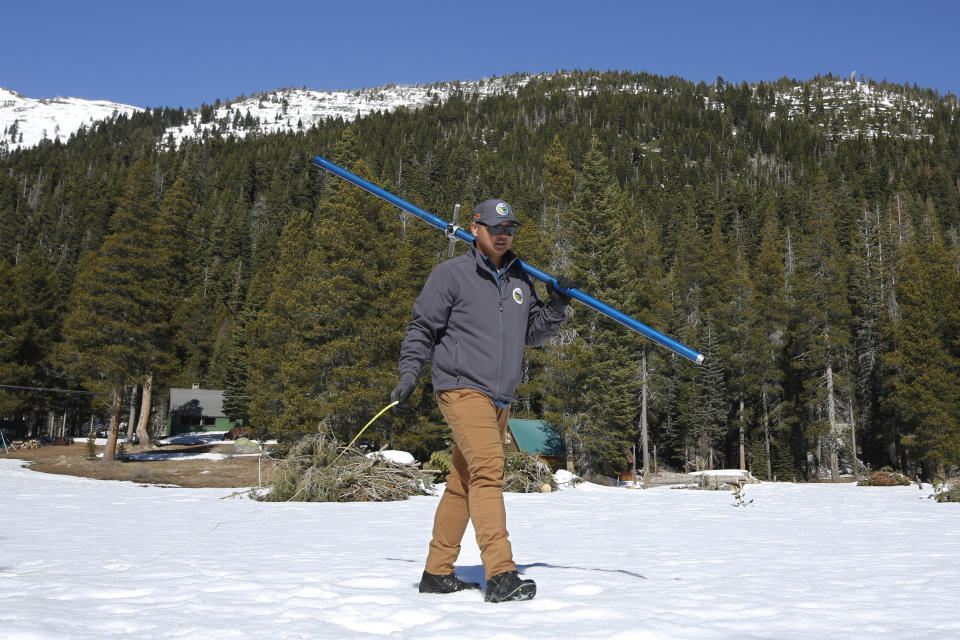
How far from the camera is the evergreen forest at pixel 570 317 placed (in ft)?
95.0

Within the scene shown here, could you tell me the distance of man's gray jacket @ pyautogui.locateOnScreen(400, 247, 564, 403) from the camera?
12.8 feet

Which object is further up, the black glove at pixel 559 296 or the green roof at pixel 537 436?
the black glove at pixel 559 296

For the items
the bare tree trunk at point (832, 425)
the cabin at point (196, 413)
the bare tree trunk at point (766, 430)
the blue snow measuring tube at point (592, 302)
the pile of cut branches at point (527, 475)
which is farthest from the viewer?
the cabin at point (196, 413)

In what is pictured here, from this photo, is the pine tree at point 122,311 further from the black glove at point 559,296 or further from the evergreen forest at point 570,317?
the black glove at point 559,296

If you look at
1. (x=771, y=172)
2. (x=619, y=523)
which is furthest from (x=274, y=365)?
(x=771, y=172)

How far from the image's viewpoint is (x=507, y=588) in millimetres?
3598

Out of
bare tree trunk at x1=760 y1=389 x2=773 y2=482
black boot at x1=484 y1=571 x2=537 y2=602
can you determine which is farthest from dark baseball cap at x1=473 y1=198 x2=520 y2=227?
bare tree trunk at x1=760 y1=389 x2=773 y2=482

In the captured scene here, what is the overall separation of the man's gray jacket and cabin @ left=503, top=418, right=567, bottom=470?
2994 cm

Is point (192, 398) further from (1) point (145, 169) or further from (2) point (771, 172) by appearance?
(2) point (771, 172)

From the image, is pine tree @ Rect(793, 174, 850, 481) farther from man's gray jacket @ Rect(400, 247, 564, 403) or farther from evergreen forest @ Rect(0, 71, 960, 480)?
man's gray jacket @ Rect(400, 247, 564, 403)

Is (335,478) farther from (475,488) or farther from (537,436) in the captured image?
(537,436)

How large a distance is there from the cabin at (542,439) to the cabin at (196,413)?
4067cm

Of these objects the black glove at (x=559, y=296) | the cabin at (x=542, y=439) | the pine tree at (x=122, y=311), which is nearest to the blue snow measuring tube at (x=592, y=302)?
the black glove at (x=559, y=296)

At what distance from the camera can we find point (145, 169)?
3209cm
